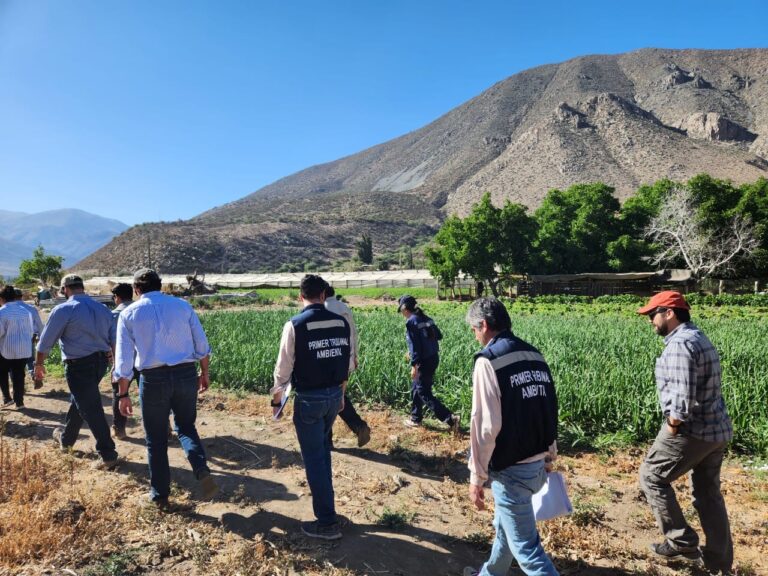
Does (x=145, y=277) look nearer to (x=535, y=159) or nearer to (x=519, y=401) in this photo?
(x=519, y=401)

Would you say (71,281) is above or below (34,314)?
above

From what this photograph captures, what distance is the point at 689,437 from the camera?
3.26m

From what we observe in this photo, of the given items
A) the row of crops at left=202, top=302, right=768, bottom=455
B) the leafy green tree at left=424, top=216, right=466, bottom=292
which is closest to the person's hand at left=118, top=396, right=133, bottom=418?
the row of crops at left=202, top=302, right=768, bottom=455

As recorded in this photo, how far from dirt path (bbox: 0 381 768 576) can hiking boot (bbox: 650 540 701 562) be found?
88 mm

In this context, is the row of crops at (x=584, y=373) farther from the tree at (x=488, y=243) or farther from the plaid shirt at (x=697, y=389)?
the tree at (x=488, y=243)

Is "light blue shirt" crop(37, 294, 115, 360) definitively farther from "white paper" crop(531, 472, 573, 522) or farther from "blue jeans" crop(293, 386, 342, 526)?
"white paper" crop(531, 472, 573, 522)

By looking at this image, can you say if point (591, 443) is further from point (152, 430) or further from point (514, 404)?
point (152, 430)

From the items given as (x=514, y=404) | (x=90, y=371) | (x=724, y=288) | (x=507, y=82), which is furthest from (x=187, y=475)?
(x=507, y=82)

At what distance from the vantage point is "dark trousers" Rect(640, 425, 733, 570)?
3289 mm

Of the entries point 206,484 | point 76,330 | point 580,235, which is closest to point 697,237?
point 580,235

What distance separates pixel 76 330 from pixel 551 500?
4.97 m

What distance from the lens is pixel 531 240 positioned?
109ft

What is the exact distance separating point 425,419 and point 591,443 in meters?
2.20

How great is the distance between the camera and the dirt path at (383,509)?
362 cm
